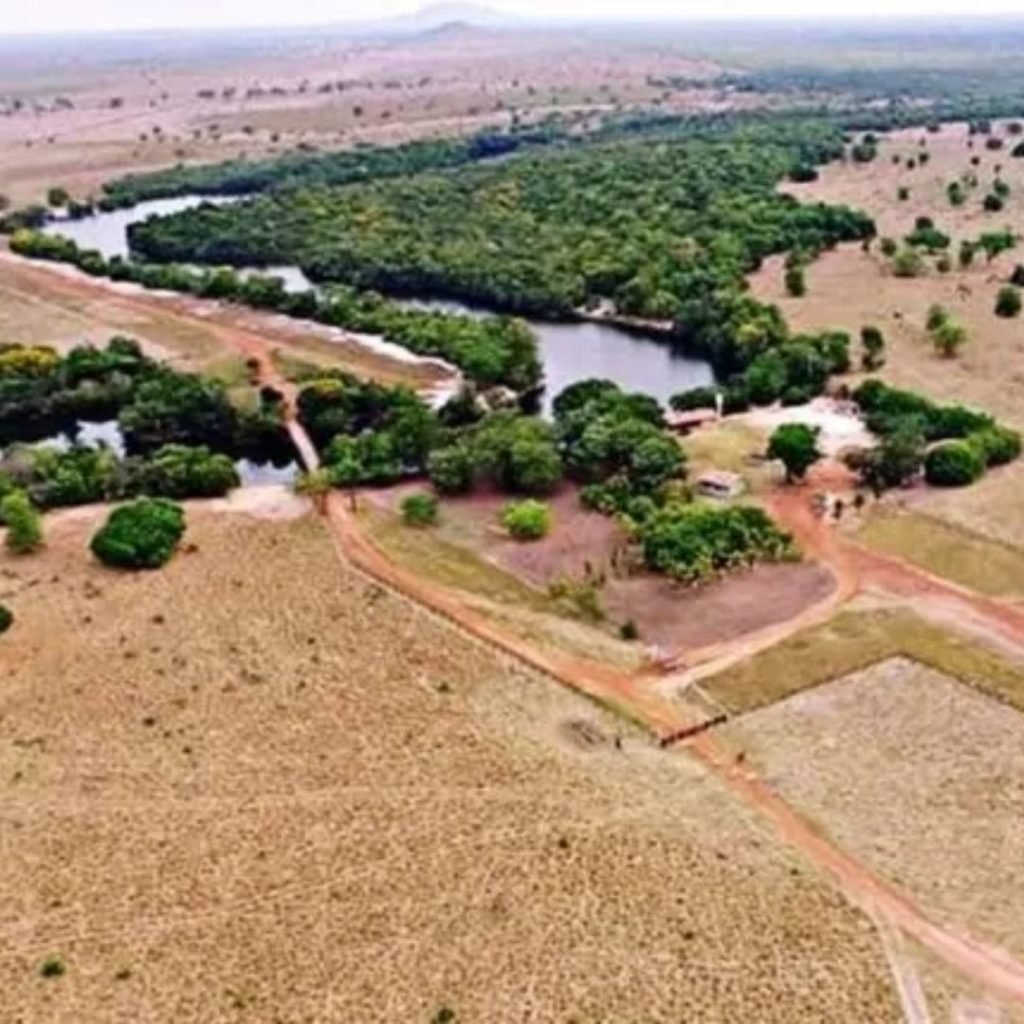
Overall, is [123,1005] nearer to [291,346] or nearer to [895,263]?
[291,346]

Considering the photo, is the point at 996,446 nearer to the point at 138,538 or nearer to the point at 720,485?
the point at 720,485

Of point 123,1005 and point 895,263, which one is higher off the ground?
point 123,1005

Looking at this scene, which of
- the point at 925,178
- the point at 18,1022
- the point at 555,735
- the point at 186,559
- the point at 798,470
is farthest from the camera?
the point at 925,178

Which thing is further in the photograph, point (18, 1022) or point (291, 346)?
point (291, 346)

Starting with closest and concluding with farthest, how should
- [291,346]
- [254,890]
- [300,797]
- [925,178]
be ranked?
[254,890], [300,797], [291,346], [925,178]

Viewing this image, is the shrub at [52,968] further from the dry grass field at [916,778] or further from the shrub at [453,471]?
the shrub at [453,471]

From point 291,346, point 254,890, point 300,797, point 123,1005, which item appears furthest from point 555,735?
point 291,346

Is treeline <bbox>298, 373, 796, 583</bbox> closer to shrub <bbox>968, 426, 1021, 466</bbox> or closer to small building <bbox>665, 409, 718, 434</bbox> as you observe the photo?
small building <bbox>665, 409, 718, 434</bbox>

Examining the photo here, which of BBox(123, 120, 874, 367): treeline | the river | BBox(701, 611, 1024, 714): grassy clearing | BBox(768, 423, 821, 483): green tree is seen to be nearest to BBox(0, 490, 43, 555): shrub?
BBox(701, 611, 1024, 714): grassy clearing
